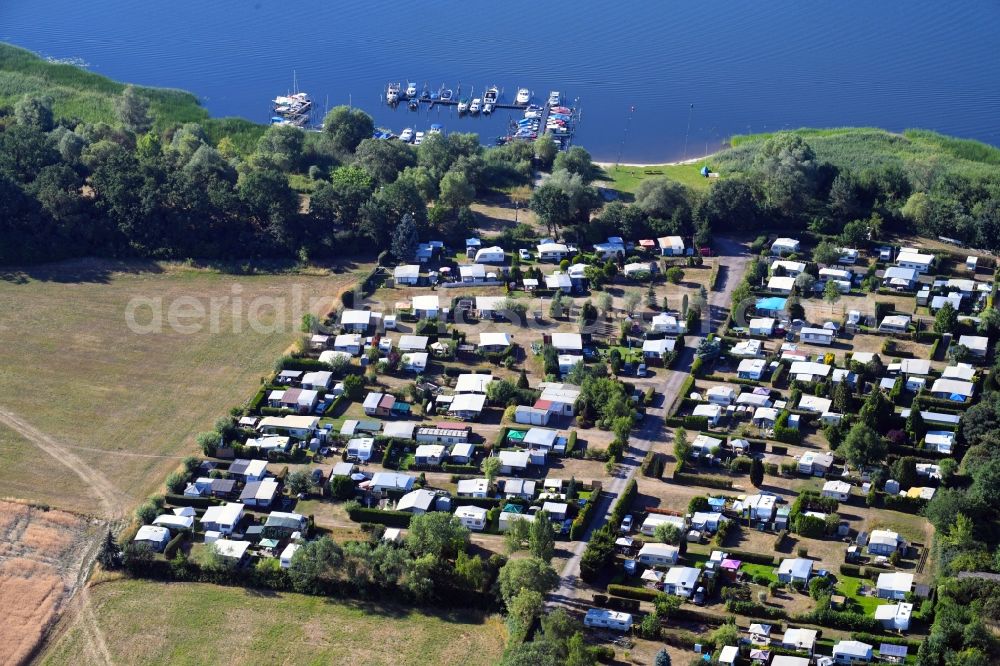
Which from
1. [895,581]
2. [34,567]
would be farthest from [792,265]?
[34,567]

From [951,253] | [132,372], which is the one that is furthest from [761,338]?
[132,372]

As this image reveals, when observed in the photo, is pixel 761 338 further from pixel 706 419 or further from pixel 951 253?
pixel 951 253

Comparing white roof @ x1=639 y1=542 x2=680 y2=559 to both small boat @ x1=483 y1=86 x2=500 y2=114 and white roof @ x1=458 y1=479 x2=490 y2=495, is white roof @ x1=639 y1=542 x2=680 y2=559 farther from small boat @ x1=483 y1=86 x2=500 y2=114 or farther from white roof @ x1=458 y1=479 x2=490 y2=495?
small boat @ x1=483 y1=86 x2=500 y2=114

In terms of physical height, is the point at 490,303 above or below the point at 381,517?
above

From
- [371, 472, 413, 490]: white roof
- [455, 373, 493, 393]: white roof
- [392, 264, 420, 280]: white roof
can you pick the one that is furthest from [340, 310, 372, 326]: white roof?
[371, 472, 413, 490]: white roof

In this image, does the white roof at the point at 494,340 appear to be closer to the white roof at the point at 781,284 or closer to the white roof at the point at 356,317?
the white roof at the point at 356,317

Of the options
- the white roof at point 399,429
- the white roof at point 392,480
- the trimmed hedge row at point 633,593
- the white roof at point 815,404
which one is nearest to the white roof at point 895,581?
the trimmed hedge row at point 633,593

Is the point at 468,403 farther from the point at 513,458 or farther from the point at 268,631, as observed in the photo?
the point at 268,631
